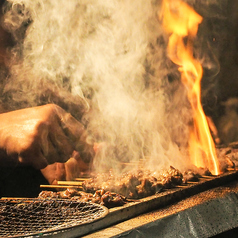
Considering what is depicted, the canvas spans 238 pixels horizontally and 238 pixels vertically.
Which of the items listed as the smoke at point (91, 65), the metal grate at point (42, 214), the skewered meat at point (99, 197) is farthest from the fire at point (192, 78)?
the metal grate at point (42, 214)

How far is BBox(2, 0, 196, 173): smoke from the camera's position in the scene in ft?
22.1

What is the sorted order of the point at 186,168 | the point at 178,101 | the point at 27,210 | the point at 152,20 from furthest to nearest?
the point at 178,101, the point at 152,20, the point at 186,168, the point at 27,210

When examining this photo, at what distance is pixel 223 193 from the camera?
389cm

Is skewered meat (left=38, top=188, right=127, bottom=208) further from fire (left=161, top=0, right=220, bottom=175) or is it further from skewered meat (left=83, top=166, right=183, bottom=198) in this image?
fire (left=161, top=0, right=220, bottom=175)

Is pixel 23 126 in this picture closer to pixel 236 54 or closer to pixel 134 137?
pixel 134 137

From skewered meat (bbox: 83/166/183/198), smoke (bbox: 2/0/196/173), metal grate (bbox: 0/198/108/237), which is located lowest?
skewered meat (bbox: 83/166/183/198)

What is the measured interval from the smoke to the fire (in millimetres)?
475

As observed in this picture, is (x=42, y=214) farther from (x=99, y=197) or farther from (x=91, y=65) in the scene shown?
(x=91, y=65)

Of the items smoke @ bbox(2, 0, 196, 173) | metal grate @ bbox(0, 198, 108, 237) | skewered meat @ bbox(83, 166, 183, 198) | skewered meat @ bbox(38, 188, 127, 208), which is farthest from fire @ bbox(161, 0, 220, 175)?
metal grate @ bbox(0, 198, 108, 237)

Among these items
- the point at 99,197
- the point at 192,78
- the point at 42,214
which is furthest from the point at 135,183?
the point at 192,78

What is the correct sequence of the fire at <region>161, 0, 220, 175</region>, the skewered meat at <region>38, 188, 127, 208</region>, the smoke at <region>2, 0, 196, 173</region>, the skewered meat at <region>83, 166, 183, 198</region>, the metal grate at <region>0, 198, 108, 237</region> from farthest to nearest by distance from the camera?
the smoke at <region>2, 0, 196, 173</region>, the fire at <region>161, 0, 220, 175</region>, the skewered meat at <region>83, 166, 183, 198</region>, the skewered meat at <region>38, 188, 127, 208</region>, the metal grate at <region>0, 198, 108, 237</region>

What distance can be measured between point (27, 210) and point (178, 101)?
808 cm

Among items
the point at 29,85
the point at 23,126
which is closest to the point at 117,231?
the point at 23,126

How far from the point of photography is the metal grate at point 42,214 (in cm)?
251
